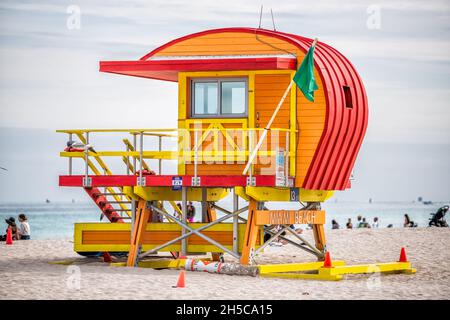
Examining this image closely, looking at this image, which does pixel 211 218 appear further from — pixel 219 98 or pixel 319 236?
pixel 219 98

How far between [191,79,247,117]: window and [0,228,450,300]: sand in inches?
163

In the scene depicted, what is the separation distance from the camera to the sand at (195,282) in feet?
83.8

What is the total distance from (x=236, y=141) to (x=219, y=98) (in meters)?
1.28

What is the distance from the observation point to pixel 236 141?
30.8 metres

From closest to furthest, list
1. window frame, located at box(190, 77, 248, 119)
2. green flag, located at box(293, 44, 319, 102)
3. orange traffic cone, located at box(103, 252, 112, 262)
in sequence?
green flag, located at box(293, 44, 319, 102) → window frame, located at box(190, 77, 248, 119) → orange traffic cone, located at box(103, 252, 112, 262)

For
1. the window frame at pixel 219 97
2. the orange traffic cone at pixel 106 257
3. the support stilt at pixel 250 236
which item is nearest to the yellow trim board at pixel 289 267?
the support stilt at pixel 250 236

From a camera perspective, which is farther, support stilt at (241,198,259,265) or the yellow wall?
the yellow wall

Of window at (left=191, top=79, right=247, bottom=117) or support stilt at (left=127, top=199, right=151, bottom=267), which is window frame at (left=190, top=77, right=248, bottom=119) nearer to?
window at (left=191, top=79, right=247, bottom=117)

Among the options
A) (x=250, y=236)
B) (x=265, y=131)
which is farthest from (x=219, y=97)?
(x=250, y=236)

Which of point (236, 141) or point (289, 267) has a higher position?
point (236, 141)

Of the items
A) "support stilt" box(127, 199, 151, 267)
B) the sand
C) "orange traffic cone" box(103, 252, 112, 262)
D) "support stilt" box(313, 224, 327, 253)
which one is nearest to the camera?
the sand

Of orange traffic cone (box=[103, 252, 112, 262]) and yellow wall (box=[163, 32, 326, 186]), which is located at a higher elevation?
yellow wall (box=[163, 32, 326, 186])

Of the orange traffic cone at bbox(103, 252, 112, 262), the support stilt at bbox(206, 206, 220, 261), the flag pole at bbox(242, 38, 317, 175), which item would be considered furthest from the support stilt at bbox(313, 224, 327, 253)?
the orange traffic cone at bbox(103, 252, 112, 262)

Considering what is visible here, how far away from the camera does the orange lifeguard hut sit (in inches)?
1196
